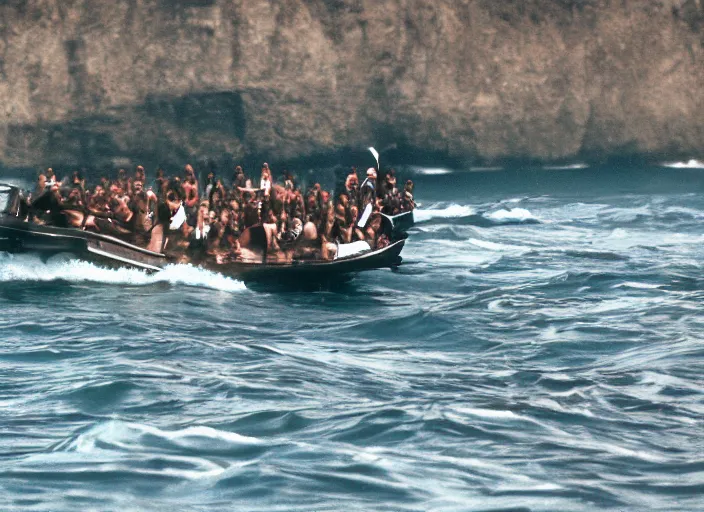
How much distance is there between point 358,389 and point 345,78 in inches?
1654

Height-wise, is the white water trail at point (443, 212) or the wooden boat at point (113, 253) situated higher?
the wooden boat at point (113, 253)

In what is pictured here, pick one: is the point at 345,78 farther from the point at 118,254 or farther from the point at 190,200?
the point at 118,254

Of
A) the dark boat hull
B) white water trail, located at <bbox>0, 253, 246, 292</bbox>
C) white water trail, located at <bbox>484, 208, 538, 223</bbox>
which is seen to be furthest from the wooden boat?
white water trail, located at <bbox>484, 208, 538, 223</bbox>

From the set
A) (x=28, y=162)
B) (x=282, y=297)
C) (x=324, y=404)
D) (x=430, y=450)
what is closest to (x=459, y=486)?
(x=430, y=450)

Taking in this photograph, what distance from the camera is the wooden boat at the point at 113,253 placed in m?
25.2

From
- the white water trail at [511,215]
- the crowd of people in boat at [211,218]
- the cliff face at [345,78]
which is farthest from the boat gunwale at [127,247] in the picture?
the cliff face at [345,78]

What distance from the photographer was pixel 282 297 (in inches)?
1006

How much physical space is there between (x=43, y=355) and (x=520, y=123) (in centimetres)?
4531

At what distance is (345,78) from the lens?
5731 centimetres

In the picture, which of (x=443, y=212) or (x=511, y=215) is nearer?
(x=511, y=215)

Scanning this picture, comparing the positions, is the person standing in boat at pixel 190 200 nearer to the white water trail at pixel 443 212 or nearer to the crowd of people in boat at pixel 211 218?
the crowd of people in boat at pixel 211 218

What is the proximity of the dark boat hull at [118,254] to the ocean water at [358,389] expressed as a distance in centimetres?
29

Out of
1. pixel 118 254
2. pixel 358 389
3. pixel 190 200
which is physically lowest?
pixel 358 389

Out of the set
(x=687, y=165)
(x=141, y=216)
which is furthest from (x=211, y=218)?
(x=687, y=165)
